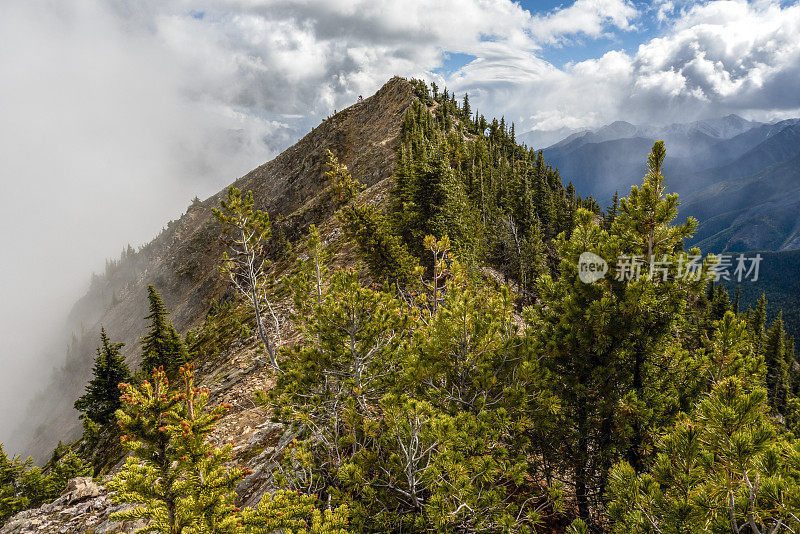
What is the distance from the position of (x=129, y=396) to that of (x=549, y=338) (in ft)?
29.2

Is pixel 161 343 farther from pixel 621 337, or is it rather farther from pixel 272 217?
pixel 272 217

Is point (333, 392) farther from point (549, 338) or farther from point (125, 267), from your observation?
point (125, 267)

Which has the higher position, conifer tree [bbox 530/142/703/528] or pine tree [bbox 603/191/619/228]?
pine tree [bbox 603/191/619/228]

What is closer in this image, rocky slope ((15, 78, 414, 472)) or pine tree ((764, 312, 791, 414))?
pine tree ((764, 312, 791, 414))

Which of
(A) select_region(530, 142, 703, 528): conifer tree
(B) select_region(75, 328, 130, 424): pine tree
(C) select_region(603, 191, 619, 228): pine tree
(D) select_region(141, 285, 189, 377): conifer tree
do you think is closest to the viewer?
(A) select_region(530, 142, 703, 528): conifer tree

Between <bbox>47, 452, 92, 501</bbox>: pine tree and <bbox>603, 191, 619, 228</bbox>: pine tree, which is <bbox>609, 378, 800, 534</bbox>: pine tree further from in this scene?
<bbox>47, 452, 92, 501</bbox>: pine tree

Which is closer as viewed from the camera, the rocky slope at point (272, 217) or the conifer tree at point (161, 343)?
the conifer tree at point (161, 343)

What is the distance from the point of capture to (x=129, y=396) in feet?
16.4

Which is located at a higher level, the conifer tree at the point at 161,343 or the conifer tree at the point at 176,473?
the conifer tree at the point at 176,473

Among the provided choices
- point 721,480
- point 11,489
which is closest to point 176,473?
point 721,480

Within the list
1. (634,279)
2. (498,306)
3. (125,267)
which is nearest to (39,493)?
(498,306)

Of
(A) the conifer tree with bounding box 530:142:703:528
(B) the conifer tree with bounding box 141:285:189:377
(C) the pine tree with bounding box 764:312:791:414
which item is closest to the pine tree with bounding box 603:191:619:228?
(A) the conifer tree with bounding box 530:142:703:528

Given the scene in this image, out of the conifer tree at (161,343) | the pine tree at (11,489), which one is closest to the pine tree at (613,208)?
the conifer tree at (161,343)

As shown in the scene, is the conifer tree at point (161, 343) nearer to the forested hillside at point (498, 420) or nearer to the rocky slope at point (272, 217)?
the rocky slope at point (272, 217)
